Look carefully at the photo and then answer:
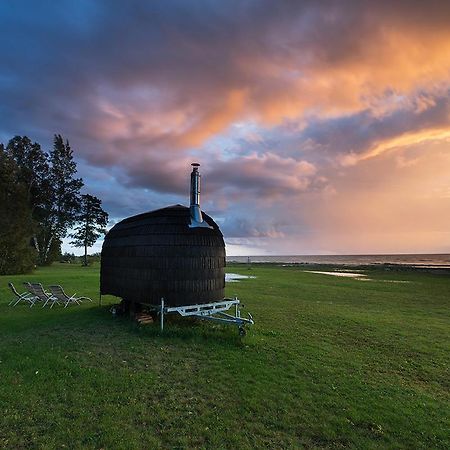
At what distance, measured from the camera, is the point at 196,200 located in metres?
14.8

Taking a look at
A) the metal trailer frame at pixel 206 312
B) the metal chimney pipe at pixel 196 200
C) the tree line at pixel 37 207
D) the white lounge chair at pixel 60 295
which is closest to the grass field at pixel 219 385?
the metal trailer frame at pixel 206 312

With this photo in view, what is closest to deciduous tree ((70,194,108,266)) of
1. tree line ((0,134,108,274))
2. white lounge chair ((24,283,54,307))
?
tree line ((0,134,108,274))

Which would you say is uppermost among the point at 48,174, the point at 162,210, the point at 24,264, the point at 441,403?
the point at 48,174

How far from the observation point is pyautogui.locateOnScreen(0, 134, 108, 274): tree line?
4022 centimetres

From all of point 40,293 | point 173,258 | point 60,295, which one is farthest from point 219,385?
point 40,293

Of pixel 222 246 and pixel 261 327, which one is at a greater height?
pixel 222 246

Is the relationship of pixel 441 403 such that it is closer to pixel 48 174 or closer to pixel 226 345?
pixel 226 345

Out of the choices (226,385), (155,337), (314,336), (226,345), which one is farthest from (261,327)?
(226,385)

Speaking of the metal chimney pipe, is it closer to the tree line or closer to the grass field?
the grass field

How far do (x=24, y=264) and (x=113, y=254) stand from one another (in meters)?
31.4

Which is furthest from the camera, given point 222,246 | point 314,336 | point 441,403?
point 222,246

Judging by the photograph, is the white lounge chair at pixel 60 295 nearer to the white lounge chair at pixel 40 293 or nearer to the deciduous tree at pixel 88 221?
the white lounge chair at pixel 40 293

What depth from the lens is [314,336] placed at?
43.4ft

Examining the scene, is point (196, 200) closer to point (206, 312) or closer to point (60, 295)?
point (206, 312)
